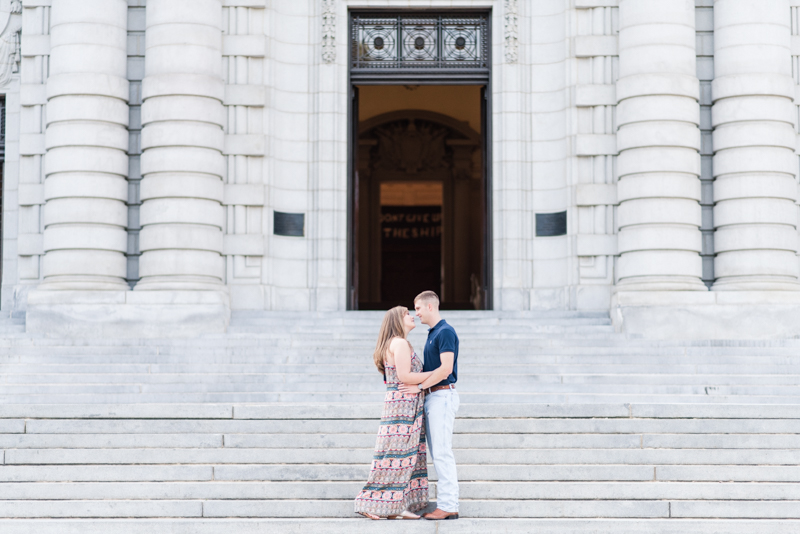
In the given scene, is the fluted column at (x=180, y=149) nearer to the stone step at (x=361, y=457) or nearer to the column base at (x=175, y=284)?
the column base at (x=175, y=284)

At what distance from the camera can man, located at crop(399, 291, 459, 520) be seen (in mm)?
7238

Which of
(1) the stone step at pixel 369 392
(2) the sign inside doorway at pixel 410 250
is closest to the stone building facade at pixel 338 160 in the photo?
(1) the stone step at pixel 369 392

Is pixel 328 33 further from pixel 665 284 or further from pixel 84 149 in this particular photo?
pixel 665 284

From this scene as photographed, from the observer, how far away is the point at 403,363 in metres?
7.23

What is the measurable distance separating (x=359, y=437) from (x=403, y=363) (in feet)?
6.87

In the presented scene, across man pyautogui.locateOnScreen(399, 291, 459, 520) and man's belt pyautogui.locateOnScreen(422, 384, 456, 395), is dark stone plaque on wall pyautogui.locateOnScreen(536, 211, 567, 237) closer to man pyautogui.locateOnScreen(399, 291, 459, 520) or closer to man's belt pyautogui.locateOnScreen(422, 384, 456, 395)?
man pyautogui.locateOnScreen(399, 291, 459, 520)

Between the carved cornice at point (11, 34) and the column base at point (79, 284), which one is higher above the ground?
the carved cornice at point (11, 34)

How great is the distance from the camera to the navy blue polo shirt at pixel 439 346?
23.9ft

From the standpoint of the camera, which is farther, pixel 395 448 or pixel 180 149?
pixel 180 149

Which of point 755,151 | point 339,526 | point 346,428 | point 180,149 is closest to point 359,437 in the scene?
point 346,428

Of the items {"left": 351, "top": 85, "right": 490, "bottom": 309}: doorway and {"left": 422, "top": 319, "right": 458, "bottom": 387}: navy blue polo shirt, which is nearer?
{"left": 422, "top": 319, "right": 458, "bottom": 387}: navy blue polo shirt

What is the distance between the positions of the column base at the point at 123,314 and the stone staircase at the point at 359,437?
4.17 ft

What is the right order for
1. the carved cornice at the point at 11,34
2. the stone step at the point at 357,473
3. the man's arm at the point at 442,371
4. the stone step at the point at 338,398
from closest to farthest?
the man's arm at the point at 442,371 < the stone step at the point at 357,473 < the stone step at the point at 338,398 < the carved cornice at the point at 11,34

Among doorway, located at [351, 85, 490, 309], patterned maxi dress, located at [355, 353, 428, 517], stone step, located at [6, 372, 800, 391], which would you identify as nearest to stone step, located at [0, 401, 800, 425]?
stone step, located at [6, 372, 800, 391]
